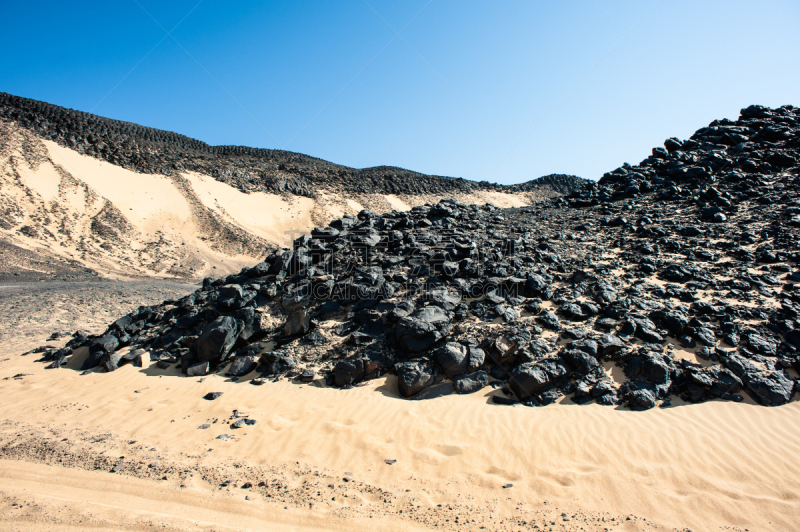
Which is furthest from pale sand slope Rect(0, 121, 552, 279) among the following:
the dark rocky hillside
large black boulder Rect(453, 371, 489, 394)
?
large black boulder Rect(453, 371, 489, 394)

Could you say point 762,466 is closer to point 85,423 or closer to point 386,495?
point 386,495

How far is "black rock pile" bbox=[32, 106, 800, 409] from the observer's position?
6577 mm

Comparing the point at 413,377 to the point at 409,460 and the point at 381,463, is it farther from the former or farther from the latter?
the point at 381,463

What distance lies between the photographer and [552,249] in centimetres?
1103

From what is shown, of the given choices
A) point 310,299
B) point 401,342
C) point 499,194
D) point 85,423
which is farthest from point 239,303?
point 499,194

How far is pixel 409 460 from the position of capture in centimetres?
514

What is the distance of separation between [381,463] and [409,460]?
15.0 inches

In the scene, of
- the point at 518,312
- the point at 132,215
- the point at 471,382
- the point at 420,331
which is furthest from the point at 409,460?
the point at 132,215

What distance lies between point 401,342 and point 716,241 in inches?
414

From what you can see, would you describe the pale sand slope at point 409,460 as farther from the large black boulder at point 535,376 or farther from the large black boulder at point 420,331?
the large black boulder at point 420,331

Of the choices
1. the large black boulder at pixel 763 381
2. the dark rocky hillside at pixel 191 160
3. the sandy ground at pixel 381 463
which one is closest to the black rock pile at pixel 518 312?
the large black boulder at pixel 763 381

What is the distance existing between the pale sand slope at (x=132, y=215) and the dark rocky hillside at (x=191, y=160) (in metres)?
1.16

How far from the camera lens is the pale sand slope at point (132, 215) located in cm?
2030

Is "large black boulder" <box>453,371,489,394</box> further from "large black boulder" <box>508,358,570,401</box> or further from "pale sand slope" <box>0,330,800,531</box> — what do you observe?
"large black boulder" <box>508,358,570,401</box>
